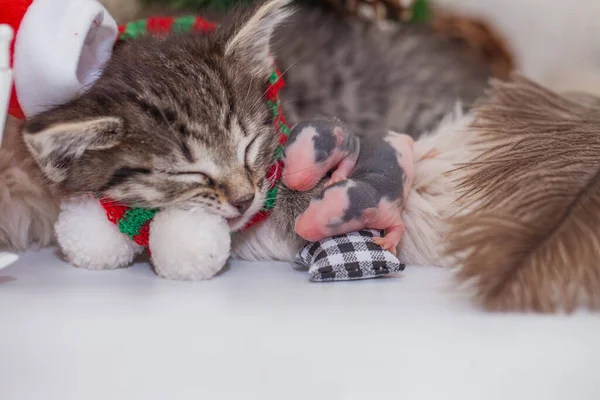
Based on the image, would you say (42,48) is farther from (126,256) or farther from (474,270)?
(474,270)

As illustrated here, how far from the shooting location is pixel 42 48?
90cm

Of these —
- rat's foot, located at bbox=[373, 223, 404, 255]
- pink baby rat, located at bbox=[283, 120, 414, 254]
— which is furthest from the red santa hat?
rat's foot, located at bbox=[373, 223, 404, 255]

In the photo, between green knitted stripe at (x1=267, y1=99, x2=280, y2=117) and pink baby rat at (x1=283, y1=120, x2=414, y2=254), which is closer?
pink baby rat at (x1=283, y1=120, x2=414, y2=254)

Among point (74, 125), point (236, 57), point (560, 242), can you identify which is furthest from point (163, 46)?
point (560, 242)

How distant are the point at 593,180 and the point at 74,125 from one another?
2.13 feet

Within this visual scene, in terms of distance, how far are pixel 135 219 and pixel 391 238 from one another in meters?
0.37

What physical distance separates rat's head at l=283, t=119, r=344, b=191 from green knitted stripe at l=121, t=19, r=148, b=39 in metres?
0.32

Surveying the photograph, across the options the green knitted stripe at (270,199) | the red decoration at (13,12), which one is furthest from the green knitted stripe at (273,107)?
the red decoration at (13,12)

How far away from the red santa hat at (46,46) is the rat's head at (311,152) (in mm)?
315

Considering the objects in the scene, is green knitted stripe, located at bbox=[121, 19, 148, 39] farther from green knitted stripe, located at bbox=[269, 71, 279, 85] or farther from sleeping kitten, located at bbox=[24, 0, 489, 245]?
green knitted stripe, located at bbox=[269, 71, 279, 85]

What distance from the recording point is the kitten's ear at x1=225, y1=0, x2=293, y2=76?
1.01m

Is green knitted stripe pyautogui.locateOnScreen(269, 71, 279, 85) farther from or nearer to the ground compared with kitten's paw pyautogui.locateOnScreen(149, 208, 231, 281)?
farther from the ground

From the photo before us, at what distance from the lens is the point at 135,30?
Answer: 1.12 meters

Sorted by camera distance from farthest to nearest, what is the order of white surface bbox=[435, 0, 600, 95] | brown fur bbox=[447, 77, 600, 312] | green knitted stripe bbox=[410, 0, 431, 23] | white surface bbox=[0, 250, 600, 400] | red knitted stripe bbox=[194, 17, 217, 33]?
white surface bbox=[435, 0, 600, 95] → green knitted stripe bbox=[410, 0, 431, 23] → red knitted stripe bbox=[194, 17, 217, 33] → brown fur bbox=[447, 77, 600, 312] → white surface bbox=[0, 250, 600, 400]
